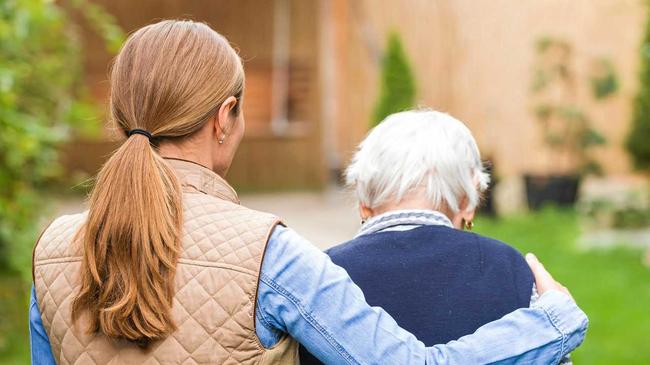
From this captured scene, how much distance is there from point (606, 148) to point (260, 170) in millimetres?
5376

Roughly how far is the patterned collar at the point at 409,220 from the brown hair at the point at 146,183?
502mm

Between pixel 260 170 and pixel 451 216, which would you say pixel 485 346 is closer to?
Result: pixel 451 216

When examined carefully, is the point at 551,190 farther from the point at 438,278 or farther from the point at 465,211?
the point at 438,278

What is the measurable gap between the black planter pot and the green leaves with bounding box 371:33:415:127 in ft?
6.06

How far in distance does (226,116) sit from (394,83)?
423 inches

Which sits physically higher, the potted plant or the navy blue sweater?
the navy blue sweater

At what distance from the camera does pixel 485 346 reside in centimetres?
189

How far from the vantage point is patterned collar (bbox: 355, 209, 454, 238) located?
2219 mm

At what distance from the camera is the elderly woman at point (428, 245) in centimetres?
215

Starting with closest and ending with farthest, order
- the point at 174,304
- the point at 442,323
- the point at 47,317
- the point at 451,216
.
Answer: the point at 174,304, the point at 47,317, the point at 442,323, the point at 451,216

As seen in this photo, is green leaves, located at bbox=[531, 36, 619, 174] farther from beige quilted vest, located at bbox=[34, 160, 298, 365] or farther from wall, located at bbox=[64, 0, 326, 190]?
beige quilted vest, located at bbox=[34, 160, 298, 365]

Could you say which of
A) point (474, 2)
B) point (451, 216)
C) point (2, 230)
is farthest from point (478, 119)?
point (451, 216)

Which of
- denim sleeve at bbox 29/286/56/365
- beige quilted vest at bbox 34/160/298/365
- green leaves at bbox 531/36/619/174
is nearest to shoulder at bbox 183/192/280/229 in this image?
beige quilted vest at bbox 34/160/298/365

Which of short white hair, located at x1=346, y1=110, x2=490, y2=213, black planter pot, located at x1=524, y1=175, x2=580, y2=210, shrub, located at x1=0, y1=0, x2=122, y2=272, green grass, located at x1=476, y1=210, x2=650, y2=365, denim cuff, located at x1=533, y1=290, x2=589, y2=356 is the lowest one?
black planter pot, located at x1=524, y1=175, x2=580, y2=210
